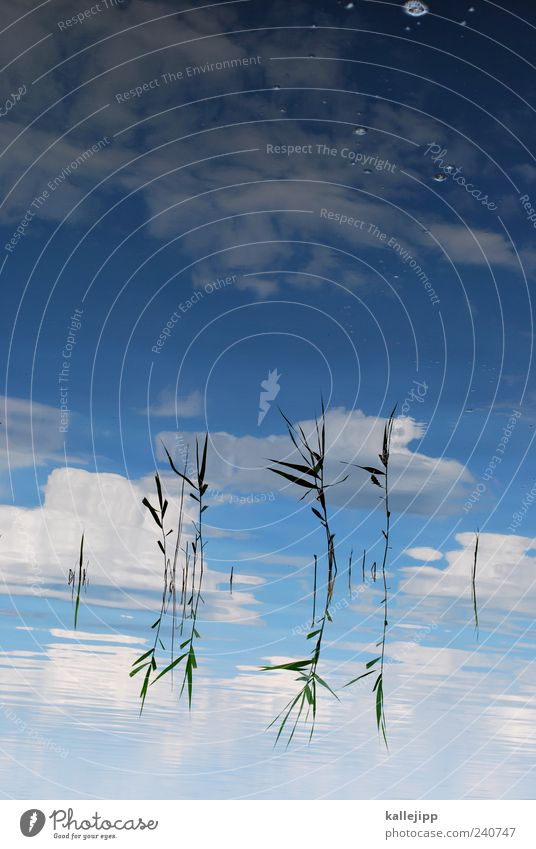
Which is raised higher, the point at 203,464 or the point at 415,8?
the point at 415,8

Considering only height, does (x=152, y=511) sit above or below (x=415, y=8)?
below

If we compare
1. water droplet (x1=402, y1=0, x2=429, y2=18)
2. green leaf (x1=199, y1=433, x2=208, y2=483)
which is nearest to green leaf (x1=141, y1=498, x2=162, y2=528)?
green leaf (x1=199, y1=433, x2=208, y2=483)

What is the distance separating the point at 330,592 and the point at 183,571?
1.55 m

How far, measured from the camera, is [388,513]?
716 centimetres

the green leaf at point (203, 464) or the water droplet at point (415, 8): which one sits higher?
the water droplet at point (415, 8)

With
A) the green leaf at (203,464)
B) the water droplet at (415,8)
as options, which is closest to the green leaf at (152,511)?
the green leaf at (203,464)

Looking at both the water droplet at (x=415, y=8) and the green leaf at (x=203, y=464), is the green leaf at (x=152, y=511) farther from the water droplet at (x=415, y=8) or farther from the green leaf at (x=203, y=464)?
the water droplet at (x=415, y=8)

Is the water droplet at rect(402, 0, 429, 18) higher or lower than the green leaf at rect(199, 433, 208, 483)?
higher

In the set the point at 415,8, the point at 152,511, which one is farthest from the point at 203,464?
the point at 415,8

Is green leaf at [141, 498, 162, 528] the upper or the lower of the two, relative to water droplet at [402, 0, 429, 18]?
lower

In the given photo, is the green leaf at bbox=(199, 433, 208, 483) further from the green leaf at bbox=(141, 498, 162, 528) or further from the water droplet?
the water droplet

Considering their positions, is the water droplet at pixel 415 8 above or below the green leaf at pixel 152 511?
above

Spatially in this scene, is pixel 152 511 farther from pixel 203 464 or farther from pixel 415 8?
pixel 415 8
